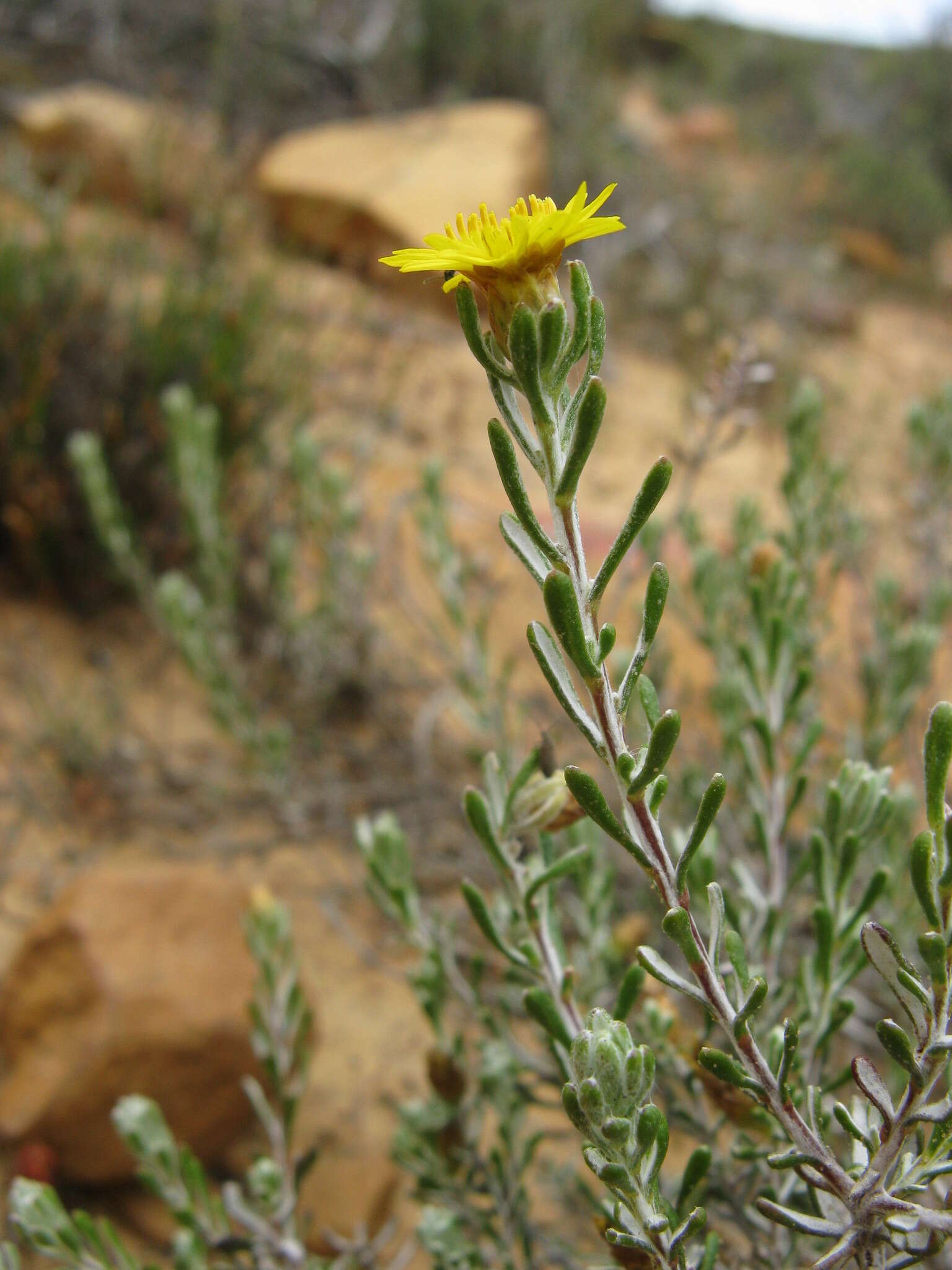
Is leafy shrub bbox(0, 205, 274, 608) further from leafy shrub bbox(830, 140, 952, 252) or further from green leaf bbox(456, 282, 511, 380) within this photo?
leafy shrub bbox(830, 140, 952, 252)

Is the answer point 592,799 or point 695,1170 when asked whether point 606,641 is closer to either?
point 592,799

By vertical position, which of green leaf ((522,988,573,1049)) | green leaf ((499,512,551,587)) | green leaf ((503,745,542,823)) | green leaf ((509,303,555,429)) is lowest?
green leaf ((522,988,573,1049))

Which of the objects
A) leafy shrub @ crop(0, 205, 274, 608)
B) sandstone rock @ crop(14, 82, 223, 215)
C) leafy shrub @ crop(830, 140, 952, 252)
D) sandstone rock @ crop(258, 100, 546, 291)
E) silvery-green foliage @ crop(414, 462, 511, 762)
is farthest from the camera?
leafy shrub @ crop(830, 140, 952, 252)

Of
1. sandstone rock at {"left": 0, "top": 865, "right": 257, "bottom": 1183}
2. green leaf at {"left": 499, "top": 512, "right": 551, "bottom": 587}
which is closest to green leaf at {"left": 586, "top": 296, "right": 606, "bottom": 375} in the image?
green leaf at {"left": 499, "top": 512, "right": 551, "bottom": 587}

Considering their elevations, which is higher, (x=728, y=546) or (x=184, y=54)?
(x=184, y=54)

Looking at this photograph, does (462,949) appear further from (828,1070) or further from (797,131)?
(797,131)

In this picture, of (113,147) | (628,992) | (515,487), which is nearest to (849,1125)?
(628,992)

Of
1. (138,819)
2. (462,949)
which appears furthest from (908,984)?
(138,819)

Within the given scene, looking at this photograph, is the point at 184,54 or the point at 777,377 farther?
the point at 184,54
